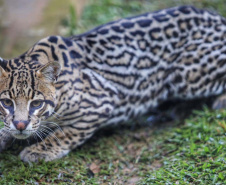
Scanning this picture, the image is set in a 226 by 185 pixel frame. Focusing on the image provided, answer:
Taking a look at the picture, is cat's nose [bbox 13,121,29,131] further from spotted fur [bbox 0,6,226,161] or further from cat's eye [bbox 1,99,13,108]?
cat's eye [bbox 1,99,13,108]

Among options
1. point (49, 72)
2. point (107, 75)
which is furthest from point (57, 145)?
point (107, 75)

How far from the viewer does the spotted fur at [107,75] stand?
14.9 feet

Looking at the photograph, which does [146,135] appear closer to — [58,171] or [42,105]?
[58,171]

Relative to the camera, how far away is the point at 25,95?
4.41 m

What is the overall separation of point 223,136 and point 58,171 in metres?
2.30

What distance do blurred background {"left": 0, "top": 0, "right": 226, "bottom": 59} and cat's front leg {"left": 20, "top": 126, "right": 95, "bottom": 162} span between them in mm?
3147

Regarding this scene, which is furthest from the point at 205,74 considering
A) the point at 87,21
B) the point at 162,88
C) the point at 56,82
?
the point at 87,21

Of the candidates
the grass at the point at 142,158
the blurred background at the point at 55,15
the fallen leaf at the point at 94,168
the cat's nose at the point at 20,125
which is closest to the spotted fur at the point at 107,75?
the cat's nose at the point at 20,125

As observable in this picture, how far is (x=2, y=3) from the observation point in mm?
8898

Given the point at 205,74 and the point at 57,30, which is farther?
the point at 57,30

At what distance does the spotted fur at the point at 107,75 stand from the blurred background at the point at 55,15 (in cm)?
262

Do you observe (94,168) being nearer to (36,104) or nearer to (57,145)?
(57,145)

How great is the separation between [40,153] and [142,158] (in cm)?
145

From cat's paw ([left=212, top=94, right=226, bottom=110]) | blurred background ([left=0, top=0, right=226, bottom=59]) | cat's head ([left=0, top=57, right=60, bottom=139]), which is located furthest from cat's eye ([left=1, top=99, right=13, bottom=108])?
blurred background ([left=0, top=0, right=226, bottom=59])
